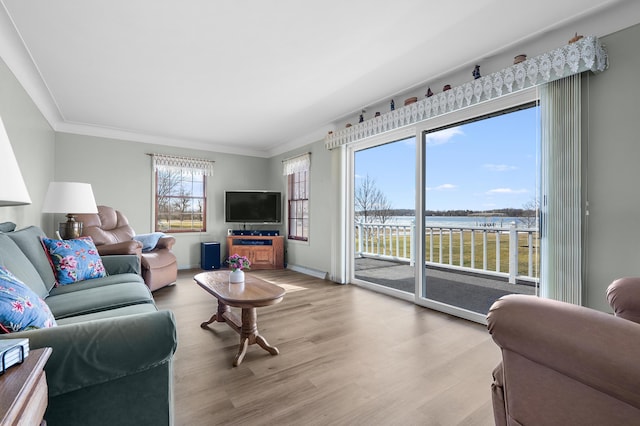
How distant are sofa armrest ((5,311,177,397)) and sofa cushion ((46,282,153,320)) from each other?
2.85ft

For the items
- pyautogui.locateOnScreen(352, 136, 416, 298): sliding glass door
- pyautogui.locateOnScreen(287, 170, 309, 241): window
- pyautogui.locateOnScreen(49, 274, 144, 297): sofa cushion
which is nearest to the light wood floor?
pyautogui.locateOnScreen(49, 274, 144, 297): sofa cushion

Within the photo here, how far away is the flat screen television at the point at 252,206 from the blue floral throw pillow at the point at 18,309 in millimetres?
4758

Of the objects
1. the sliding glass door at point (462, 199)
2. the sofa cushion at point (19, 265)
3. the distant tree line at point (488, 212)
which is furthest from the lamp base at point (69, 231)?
the distant tree line at point (488, 212)

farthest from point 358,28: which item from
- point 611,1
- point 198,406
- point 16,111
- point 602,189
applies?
point 16,111

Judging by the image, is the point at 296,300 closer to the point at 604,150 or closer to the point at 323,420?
the point at 323,420

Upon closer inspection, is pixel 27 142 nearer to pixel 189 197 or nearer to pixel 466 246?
pixel 189 197

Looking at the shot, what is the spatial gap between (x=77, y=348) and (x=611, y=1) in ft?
11.4

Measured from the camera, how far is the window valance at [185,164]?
5.36 meters

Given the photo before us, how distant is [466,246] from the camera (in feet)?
15.6

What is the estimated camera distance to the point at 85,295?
1.99 meters

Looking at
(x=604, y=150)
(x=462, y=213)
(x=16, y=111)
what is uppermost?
(x=16, y=111)

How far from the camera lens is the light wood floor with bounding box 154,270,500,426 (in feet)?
5.10

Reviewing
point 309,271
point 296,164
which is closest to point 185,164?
point 296,164

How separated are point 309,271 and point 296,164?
201cm
